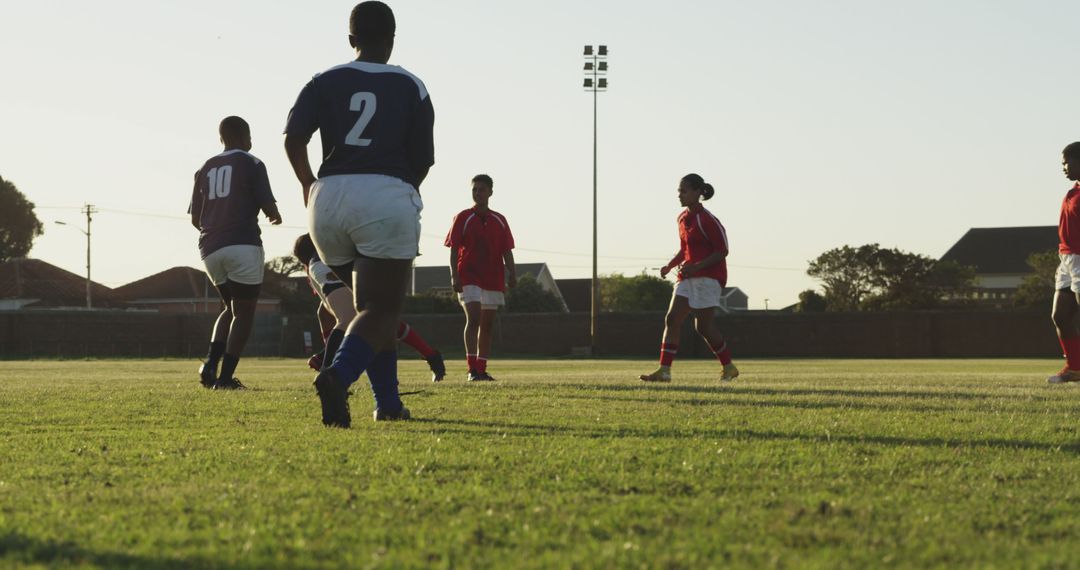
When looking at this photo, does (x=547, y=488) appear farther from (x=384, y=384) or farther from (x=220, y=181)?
(x=220, y=181)

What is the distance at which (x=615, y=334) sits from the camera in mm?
51062

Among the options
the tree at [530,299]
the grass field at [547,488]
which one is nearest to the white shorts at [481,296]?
the grass field at [547,488]

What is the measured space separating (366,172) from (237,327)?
4391 mm

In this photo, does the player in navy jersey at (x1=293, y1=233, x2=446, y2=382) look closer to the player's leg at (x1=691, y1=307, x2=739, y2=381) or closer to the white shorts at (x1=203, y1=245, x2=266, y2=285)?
the white shorts at (x1=203, y1=245, x2=266, y2=285)

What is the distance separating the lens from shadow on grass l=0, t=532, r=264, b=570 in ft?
9.01

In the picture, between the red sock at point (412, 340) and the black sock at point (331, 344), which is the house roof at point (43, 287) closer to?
the red sock at point (412, 340)

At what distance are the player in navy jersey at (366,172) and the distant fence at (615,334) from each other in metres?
41.0

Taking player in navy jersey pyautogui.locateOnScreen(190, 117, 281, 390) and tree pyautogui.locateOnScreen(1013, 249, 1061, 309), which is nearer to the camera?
player in navy jersey pyautogui.locateOnScreen(190, 117, 281, 390)

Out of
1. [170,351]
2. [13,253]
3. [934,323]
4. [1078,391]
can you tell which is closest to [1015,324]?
[934,323]

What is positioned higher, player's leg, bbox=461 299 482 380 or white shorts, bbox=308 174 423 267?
white shorts, bbox=308 174 423 267

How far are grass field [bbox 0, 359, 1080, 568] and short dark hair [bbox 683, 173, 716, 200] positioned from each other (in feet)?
16.5

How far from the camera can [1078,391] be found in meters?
9.11

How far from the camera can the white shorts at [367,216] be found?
599cm

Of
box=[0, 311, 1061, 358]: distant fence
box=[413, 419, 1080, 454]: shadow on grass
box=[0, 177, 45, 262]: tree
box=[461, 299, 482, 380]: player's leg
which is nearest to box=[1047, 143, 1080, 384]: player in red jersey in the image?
box=[461, 299, 482, 380]: player's leg
